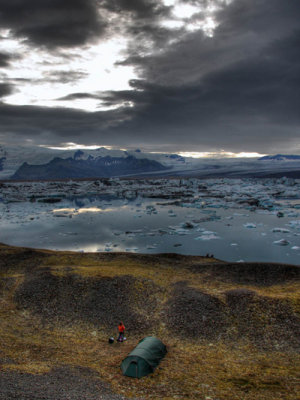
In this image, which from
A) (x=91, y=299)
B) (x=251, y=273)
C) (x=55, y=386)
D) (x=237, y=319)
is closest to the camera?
(x=55, y=386)

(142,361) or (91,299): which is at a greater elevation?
(142,361)

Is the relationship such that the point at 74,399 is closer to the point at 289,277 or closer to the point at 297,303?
the point at 297,303

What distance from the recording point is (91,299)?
22.5 meters

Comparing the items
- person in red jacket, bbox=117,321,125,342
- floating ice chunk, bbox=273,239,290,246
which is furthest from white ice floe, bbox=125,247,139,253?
person in red jacket, bbox=117,321,125,342

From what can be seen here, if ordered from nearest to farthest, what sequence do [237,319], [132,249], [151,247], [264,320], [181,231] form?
1. [264,320]
2. [237,319]
3. [132,249]
4. [151,247]
5. [181,231]

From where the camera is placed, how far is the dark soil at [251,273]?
1035 inches

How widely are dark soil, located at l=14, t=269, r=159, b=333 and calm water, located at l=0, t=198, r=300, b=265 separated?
→ 14.0 m

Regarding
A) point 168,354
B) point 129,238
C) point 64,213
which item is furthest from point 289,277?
point 64,213

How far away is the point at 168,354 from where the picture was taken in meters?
16.1

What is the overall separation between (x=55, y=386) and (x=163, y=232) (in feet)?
120

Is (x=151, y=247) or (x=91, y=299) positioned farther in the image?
(x=151, y=247)

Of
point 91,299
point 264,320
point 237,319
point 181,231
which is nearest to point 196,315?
point 237,319

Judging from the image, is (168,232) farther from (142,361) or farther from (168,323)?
(142,361)

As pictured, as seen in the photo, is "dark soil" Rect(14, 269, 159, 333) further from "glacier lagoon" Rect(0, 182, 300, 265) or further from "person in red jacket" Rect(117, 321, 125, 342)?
"glacier lagoon" Rect(0, 182, 300, 265)
